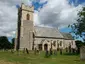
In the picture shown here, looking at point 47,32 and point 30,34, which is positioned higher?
point 47,32

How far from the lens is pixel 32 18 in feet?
238

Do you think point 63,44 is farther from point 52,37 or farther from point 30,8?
point 30,8

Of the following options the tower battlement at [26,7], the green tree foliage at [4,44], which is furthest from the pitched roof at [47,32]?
the green tree foliage at [4,44]

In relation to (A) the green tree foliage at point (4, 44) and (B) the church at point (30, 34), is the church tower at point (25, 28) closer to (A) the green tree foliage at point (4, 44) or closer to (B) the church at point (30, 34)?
(B) the church at point (30, 34)

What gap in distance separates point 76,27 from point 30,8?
3217 centimetres

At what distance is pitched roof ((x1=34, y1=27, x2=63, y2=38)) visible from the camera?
7331 centimetres

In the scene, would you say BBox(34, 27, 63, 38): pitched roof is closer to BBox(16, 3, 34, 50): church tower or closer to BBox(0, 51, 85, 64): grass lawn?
BBox(16, 3, 34, 50): church tower

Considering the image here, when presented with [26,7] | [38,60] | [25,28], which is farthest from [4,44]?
[38,60]

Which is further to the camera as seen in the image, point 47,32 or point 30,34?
point 47,32

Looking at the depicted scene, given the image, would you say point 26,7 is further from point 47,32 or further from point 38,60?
point 38,60

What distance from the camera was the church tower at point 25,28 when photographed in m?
69.1

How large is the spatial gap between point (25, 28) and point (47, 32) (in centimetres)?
1090

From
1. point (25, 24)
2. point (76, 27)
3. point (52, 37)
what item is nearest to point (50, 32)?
point (52, 37)

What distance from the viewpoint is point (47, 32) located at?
7644 cm
